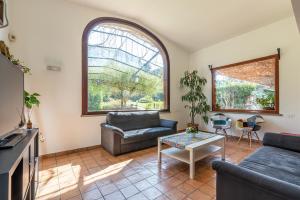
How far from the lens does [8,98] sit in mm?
1354

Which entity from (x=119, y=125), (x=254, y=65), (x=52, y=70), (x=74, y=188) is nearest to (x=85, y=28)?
(x=52, y=70)

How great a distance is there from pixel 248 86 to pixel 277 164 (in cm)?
304

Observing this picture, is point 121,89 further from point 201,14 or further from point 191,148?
point 201,14

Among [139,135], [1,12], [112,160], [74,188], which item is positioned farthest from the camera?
[139,135]

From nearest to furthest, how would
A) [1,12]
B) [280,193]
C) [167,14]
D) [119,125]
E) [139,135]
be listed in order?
[280,193]
[1,12]
[139,135]
[119,125]
[167,14]

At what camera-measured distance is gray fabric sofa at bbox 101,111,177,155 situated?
3080 millimetres

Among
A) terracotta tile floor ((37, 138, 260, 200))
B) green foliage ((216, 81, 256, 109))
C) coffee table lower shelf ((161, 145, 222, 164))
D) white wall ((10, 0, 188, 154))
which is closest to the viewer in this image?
terracotta tile floor ((37, 138, 260, 200))

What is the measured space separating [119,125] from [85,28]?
7.80 feet

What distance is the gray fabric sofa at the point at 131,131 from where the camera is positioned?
3.08 metres

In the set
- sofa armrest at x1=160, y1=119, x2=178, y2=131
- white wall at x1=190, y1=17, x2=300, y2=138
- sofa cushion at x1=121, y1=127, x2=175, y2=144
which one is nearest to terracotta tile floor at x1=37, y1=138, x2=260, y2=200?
sofa cushion at x1=121, y1=127, x2=175, y2=144

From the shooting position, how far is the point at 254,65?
13.5 feet

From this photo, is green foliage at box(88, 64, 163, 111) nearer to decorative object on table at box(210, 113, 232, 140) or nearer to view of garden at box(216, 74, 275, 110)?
decorative object on table at box(210, 113, 232, 140)

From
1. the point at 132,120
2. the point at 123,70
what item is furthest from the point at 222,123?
the point at 123,70

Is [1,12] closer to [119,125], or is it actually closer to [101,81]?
[101,81]
